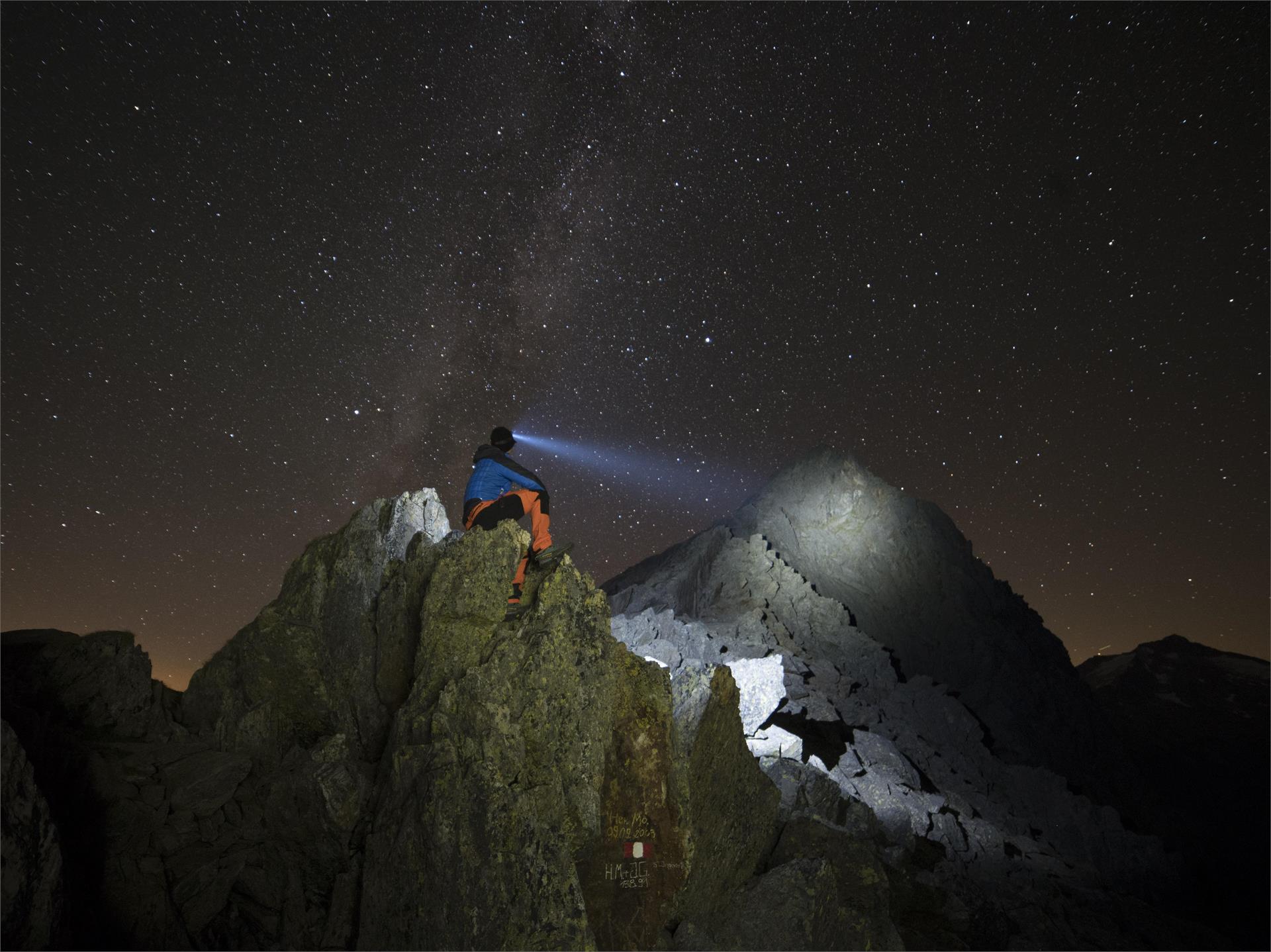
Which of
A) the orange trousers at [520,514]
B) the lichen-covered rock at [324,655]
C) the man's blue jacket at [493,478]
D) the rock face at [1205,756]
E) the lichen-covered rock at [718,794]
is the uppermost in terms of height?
the man's blue jacket at [493,478]

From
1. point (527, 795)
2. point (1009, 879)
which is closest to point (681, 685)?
point (527, 795)

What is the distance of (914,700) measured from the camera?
33.0m

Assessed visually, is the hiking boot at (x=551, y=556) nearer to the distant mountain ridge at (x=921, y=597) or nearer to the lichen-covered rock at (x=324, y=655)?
the lichen-covered rock at (x=324, y=655)

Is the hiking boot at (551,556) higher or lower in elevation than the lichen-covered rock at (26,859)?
higher

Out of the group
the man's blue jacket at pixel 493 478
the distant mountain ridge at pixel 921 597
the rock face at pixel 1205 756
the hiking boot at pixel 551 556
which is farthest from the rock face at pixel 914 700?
the man's blue jacket at pixel 493 478

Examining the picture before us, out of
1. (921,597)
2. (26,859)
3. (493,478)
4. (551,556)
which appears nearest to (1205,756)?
(921,597)

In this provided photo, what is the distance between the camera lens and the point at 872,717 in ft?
98.9

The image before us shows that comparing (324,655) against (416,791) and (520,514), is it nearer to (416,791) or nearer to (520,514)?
(416,791)

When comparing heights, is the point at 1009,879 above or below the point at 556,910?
below

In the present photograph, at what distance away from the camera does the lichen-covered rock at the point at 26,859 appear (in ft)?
20.6

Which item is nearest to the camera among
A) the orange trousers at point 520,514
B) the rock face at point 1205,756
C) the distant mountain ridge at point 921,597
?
the orange trousers at point 520,514

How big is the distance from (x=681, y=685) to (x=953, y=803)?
20141mm

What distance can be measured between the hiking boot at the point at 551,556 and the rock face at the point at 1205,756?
37578 millimetres

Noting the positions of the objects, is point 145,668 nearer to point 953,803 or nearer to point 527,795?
point 527,795
